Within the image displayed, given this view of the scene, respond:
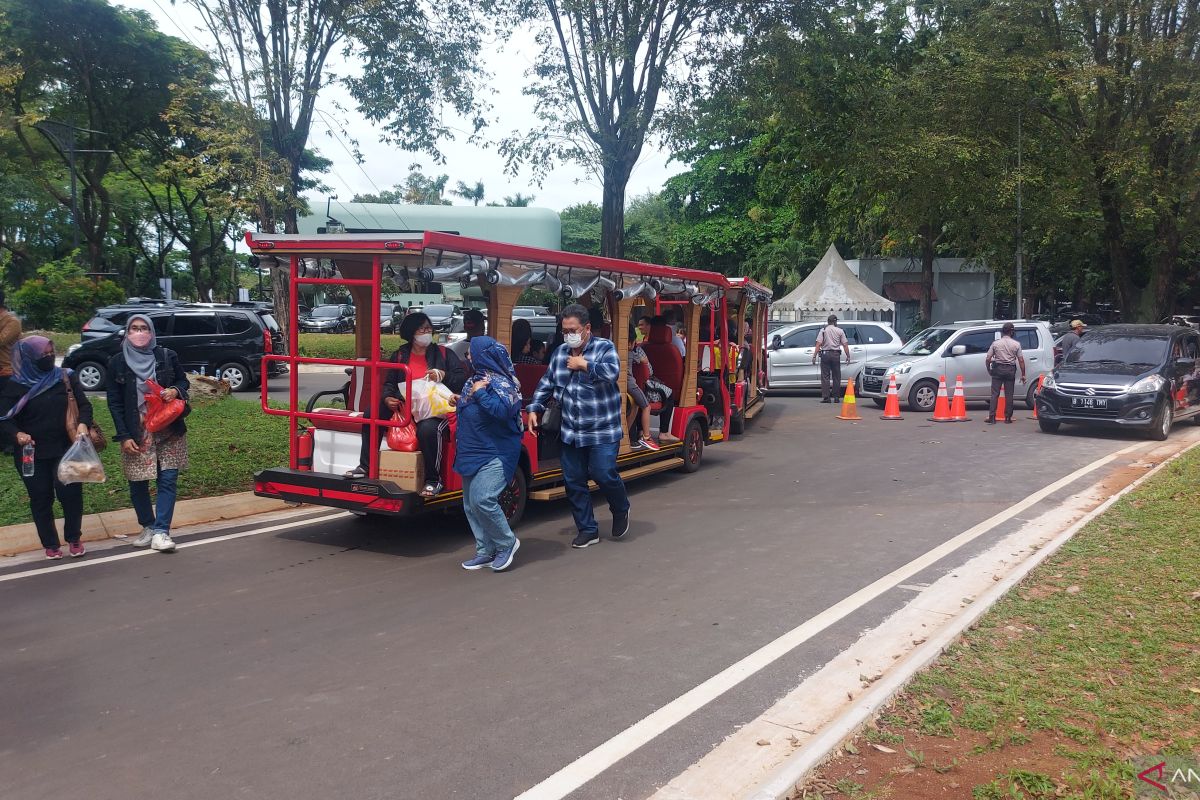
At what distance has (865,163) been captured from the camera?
87.9 ft

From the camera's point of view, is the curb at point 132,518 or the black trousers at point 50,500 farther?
the curb at point 132,518

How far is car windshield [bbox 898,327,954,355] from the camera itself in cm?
1925

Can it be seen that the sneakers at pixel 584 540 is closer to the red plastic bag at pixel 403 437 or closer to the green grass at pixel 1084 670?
the red plastic bag at pixel 403 437

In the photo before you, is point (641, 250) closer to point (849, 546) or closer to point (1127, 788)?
point (849, 546)

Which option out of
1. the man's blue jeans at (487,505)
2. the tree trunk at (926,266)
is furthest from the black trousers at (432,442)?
the tree trunk at (926,266)

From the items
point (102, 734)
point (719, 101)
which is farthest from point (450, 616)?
point (719, 101)

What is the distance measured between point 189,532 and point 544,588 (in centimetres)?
354

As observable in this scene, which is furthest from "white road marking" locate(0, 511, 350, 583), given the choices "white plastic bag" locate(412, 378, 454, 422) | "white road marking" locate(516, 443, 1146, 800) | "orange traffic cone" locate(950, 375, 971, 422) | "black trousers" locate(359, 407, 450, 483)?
"orange traffic cone" locate(950, 375, 971, 422)

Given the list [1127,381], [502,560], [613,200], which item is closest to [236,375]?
[613,200]

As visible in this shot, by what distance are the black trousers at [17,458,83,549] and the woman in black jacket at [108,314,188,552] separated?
1.37ft

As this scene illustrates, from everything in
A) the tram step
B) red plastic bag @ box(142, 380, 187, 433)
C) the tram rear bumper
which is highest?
red plastic bag @ box(142, 380, 187, 433)

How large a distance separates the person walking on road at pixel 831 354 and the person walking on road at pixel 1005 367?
12.2 ft

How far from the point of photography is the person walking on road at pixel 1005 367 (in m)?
16.0

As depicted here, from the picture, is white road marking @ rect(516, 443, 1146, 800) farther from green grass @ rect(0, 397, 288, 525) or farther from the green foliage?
the green foliage
